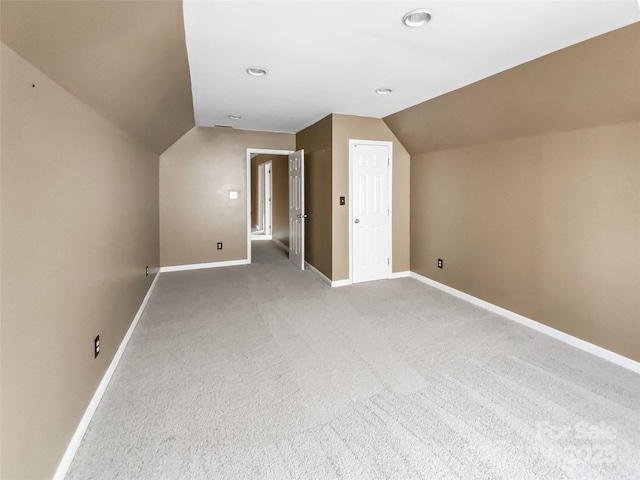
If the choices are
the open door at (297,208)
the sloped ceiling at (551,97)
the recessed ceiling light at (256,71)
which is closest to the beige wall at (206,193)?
the open door at (297,208)

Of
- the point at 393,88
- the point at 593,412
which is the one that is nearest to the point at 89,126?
the point at 393,88

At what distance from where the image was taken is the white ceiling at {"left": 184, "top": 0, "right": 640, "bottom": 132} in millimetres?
1841

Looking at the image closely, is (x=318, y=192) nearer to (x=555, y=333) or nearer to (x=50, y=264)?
(x=555, y=333)

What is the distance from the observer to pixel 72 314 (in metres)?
1.67

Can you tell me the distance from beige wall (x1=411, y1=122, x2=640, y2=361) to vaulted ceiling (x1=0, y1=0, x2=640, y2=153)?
35.4 inches

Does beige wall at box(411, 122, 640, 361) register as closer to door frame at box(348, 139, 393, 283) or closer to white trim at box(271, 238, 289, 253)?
door frame at box(348, 139, 393, 283)

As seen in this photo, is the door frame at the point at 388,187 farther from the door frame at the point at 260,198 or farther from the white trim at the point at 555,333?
the door frame at the point at 260,198

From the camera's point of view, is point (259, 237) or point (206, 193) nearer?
point (206, 193)

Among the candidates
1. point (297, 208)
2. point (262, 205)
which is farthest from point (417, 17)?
point (262, 205)

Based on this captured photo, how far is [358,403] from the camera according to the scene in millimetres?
2029

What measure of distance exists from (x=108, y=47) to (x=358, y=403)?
2364 mm

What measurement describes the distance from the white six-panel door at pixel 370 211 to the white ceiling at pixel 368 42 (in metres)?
1.08

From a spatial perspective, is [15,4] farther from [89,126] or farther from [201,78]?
[201,78]

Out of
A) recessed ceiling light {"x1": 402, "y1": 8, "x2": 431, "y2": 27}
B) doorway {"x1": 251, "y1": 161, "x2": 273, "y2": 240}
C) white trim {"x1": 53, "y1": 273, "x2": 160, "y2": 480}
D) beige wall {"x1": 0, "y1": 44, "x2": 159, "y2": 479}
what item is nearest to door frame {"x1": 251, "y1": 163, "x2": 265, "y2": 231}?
doorway {"x1": 251, "y1": 161, "x2": 273, "y2": 240}
